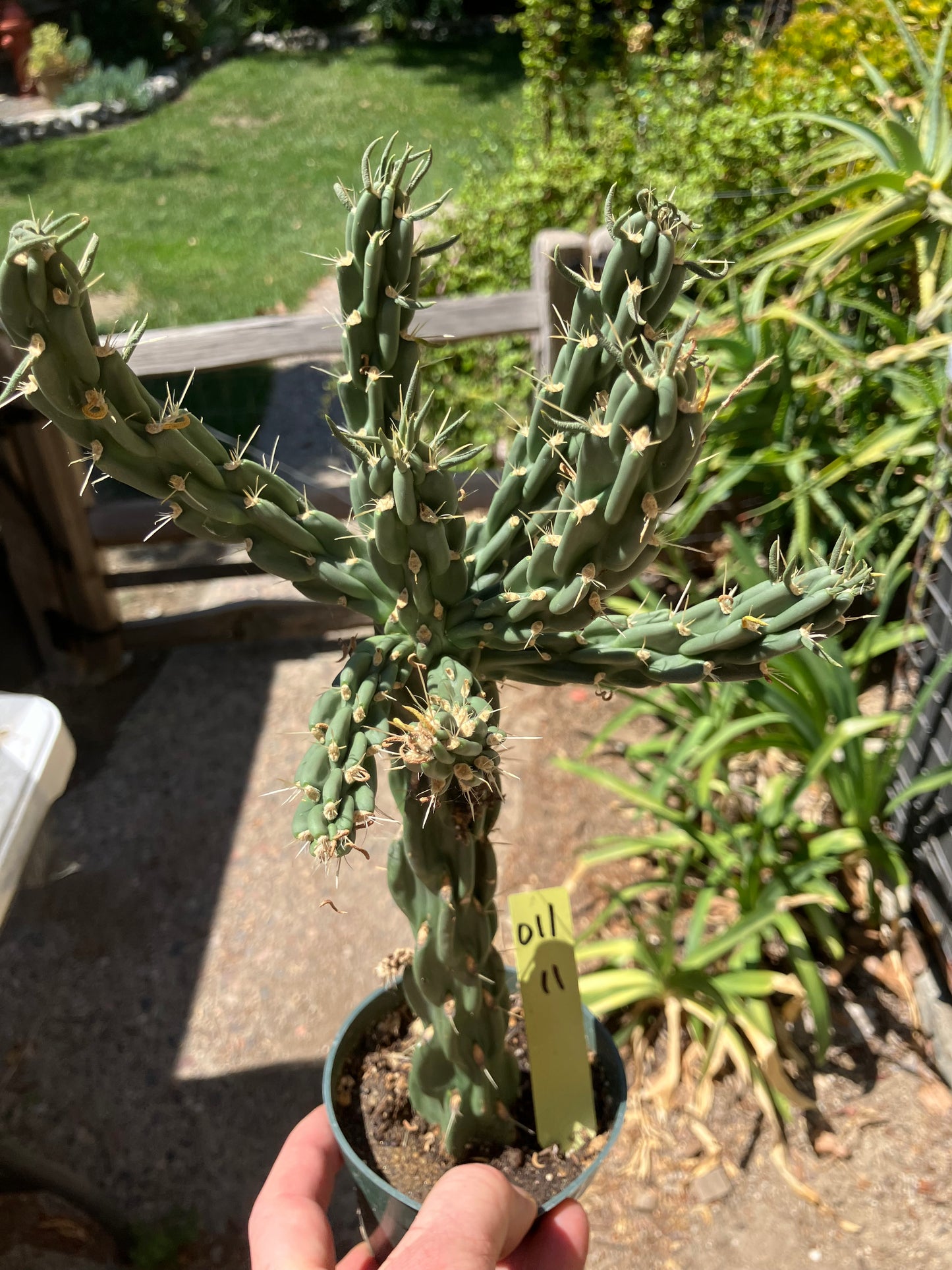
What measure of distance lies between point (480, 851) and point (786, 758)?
180 cm

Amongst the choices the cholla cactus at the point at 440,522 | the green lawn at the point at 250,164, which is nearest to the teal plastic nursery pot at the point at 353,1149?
the cholla cactus at the point at 440,522

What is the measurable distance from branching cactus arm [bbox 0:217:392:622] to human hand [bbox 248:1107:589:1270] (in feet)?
2.07

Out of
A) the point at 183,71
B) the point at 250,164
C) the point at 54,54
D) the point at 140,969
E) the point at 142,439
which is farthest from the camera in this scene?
the point at 183,71

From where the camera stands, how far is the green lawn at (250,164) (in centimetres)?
564

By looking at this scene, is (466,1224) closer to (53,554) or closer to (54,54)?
(53,554)

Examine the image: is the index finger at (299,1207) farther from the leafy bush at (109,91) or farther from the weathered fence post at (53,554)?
the leafy bush at (109,91)

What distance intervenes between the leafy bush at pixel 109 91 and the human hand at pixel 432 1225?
9921mm

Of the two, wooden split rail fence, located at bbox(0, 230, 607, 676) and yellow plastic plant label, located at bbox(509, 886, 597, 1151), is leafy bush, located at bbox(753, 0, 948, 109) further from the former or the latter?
yellow plastic plant label, located at bbox(509, 886, 597, 1151)

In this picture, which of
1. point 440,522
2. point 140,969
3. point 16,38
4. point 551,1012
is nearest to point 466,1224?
point 551,1012

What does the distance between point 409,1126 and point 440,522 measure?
35.4 inches

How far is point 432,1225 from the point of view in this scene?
3.04 feet

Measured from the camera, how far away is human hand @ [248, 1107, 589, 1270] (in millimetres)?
904

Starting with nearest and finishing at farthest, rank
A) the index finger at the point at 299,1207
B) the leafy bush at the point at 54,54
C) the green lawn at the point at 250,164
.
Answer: the index finger at the point at 299,1207
the green lawn at the point at 250,164
the leafy bush at the point at 54,54

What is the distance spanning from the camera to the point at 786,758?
260 cm
